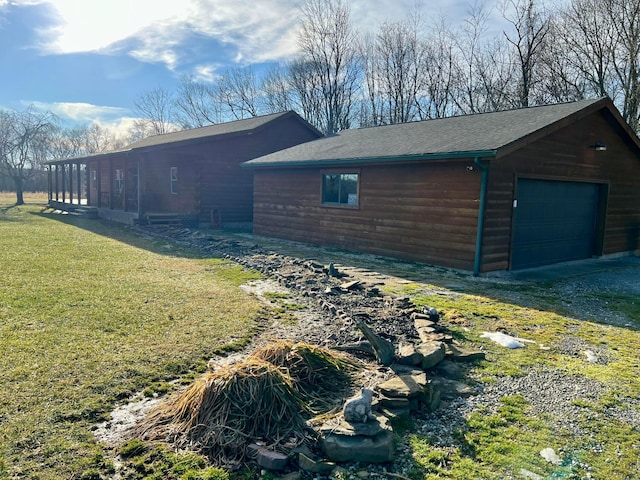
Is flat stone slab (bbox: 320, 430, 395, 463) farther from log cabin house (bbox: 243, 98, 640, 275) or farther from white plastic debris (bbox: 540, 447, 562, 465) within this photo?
log cabin house (bbox: 243, 98, 640, 275)

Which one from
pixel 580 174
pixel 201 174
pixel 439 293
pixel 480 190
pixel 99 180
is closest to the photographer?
pixel 439 293

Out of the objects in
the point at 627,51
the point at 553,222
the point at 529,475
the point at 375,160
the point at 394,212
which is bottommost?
the point at 529,475

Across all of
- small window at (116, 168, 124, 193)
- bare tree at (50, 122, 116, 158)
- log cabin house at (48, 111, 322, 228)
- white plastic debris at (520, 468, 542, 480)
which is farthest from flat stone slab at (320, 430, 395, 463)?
bare tree at (50, 122, 116, 158)

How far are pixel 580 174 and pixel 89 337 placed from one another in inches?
438

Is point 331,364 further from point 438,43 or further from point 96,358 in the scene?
point 438,43

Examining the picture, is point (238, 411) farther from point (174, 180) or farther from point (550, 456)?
point (174, 180)

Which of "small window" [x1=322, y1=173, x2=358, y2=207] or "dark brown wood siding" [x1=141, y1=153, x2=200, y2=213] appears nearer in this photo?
"small window" [x1=322, y1=173, x2=358, y2=207]

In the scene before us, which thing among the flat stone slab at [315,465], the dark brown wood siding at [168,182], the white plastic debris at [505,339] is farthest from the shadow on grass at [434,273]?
the flat stone slab at [315,465]

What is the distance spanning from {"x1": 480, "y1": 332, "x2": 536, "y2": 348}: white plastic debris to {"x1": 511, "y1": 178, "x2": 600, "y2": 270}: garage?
16.0 ft

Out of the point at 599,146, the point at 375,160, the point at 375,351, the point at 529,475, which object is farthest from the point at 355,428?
the point at 599,146

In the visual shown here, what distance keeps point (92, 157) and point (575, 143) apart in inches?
792

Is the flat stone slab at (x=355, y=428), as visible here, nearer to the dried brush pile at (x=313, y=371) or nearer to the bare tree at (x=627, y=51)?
the dried brush pile at (x=313, y=371)

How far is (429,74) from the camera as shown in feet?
98.6

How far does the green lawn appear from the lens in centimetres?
291
